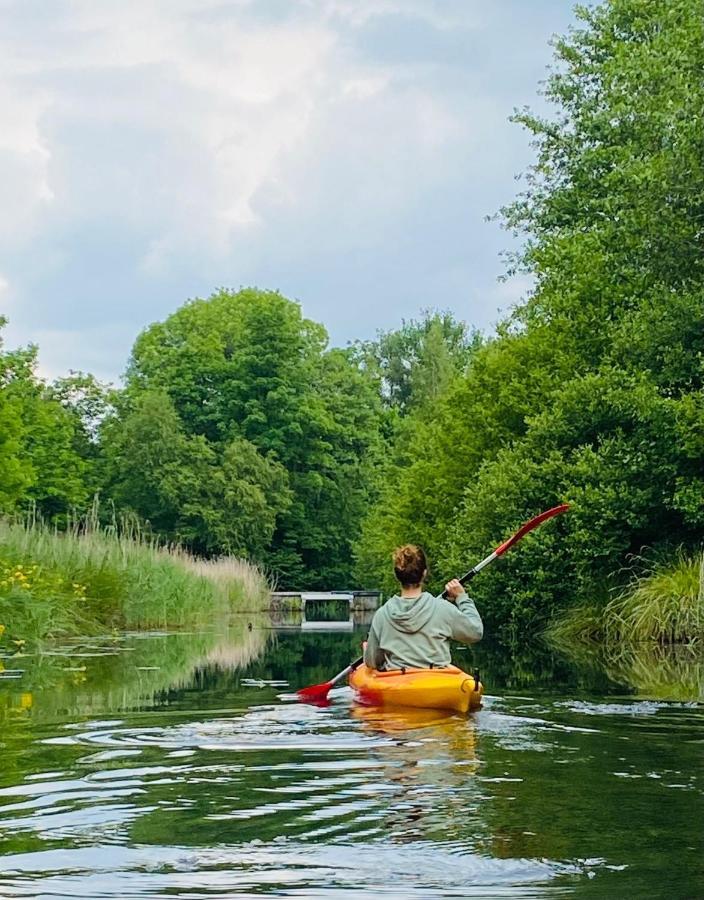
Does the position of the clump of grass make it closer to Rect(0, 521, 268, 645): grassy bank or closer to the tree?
Rect(0, 521, 268, 645): grassy bank

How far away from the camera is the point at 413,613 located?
36.6ft

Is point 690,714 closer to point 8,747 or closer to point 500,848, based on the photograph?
point 8,747

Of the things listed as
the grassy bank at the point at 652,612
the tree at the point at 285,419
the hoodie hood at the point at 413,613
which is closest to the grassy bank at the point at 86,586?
the grassy bank at the point at 652,612

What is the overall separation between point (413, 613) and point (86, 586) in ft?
40.0

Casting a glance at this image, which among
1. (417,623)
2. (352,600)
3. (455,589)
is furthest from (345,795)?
(352,600)

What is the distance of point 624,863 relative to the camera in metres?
5.34

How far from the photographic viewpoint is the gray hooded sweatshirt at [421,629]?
11148mm

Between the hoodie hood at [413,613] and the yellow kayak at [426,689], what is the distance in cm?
33

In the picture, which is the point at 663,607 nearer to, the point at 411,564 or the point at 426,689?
the point at 411,564

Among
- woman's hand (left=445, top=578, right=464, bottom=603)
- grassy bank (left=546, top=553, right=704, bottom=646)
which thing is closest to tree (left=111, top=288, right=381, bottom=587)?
grassy bank (left=546, top=553, right=704, bottom=646)

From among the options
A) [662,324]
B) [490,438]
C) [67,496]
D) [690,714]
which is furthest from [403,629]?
[67,496]

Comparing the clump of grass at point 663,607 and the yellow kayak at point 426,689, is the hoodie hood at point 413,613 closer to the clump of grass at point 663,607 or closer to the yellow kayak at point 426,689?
the yellow kayak at point 426,689

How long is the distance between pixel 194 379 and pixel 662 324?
47.0 meters

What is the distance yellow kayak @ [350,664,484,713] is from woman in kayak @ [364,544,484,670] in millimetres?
227
